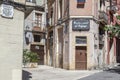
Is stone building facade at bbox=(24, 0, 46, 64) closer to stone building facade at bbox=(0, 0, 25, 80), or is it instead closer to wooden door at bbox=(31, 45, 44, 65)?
wooden door at bbox=(31, 45, 44, 65)

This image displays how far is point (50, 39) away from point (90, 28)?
26.8 ft

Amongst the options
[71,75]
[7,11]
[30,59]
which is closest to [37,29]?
[30,59]

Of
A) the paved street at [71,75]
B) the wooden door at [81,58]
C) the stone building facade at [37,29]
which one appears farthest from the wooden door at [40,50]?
the paved street at [71,75]

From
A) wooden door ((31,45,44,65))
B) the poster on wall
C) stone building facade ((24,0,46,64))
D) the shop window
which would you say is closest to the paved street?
the shop window

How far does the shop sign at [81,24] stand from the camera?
97.7 feet

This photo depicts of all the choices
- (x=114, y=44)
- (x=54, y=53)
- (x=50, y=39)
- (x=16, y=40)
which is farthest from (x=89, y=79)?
(x=114, y=44)

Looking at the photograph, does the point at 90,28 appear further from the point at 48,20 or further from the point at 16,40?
the point at 16,40

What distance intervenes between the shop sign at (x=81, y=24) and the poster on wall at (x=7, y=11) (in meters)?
16.0

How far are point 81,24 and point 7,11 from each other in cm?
1641

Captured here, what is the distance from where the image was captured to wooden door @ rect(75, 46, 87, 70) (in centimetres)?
2972

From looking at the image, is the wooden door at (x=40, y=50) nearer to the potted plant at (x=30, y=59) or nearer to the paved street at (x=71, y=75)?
the potted plant at (x=30, y=59)

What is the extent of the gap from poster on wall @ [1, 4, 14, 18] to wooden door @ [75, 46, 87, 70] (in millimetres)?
16288

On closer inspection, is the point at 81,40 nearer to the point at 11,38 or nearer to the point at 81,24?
the point at 81,24

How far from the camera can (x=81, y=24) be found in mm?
29875
